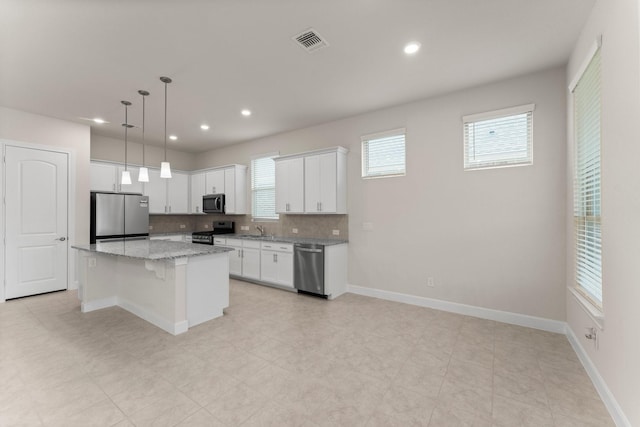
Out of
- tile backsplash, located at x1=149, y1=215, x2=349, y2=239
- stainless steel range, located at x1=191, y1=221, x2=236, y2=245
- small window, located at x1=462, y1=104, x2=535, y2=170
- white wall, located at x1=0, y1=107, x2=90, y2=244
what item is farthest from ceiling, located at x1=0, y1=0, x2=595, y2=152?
stainless steel range, located at x1=191, y1=221, x2=236, y2=245

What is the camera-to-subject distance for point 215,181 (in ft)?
21.5

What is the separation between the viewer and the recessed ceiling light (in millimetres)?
2725

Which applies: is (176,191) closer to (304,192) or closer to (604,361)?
(304,192)

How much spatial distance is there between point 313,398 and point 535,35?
3.61 metres

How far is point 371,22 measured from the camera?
7.93 ft

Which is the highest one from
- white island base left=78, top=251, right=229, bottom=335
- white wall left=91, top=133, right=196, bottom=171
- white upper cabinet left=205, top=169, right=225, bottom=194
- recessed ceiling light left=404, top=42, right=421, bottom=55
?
recessed ceiling light left=404, top=42, right=421, bottom=55

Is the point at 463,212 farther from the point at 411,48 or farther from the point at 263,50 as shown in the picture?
the point at 263,50

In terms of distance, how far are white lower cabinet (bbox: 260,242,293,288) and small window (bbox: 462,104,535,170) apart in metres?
2.98

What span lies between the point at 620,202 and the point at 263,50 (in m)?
3.09

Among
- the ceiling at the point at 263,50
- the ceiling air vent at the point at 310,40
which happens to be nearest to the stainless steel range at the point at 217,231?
the ceiling at the point at 263,50

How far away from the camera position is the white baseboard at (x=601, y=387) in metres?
1.75

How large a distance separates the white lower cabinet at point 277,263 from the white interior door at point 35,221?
3.33m

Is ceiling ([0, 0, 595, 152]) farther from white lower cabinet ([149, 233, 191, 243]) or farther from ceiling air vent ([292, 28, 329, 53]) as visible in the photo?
white lower cabinet ([149, 233, 191, 243])

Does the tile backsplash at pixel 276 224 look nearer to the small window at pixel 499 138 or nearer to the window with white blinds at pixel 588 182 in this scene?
the small window at pixel 499 138
